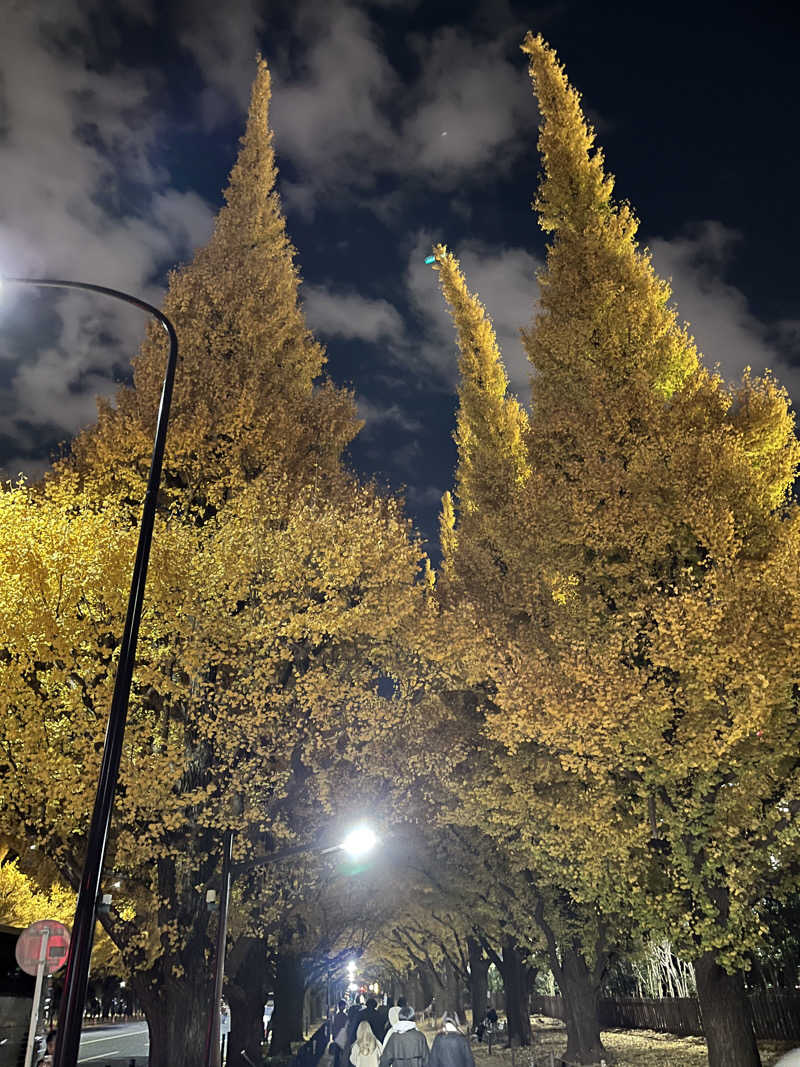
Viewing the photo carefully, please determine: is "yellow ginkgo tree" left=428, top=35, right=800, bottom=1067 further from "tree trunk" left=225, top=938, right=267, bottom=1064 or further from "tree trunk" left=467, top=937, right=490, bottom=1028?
"tree trunk" left=467, top=937, right=490, bottom=1028

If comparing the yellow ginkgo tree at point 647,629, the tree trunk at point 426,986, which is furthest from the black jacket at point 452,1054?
the tree trunk at point 426,986

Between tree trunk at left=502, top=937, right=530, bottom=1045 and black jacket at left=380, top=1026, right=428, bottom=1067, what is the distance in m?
16.6

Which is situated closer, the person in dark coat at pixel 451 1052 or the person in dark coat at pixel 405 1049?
the person in dark coat at pixel 451 1052

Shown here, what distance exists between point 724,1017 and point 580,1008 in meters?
9.15

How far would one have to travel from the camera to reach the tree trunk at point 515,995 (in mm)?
22578

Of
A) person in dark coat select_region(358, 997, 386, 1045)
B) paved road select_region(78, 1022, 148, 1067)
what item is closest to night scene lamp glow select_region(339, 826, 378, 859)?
person in dark coat select_region(358, 997, 386, 1045)

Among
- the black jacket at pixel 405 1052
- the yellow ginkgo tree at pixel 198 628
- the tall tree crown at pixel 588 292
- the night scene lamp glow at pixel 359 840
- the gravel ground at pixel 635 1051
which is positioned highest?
the tall tree crown at pixel 588 292

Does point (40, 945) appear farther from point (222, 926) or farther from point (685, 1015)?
point (685, 1015)

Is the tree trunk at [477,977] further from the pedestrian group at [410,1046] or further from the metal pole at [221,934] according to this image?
the metal pole at [221,934]

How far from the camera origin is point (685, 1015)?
21672mm

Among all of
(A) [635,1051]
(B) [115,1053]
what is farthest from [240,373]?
(B) [115,1053]

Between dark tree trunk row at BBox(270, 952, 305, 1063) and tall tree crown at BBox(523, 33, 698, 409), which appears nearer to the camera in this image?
tall tree crown at BBox(523, 33, 698, 409)

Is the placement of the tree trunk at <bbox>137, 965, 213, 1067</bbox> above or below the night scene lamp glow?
below

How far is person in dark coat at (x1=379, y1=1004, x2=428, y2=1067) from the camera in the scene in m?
8.60
